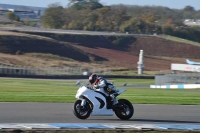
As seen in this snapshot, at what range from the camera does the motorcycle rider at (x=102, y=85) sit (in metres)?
15.0

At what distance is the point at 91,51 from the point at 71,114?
243 ft

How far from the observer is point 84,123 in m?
14.2

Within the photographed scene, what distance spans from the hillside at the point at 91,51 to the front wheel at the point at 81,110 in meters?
53.4

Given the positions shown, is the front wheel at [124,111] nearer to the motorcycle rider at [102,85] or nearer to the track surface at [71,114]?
the track surface at [71,114]

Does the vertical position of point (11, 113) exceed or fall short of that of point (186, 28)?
it falls short

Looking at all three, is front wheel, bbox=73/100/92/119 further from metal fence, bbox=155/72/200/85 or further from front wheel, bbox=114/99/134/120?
metal fence, bbox=155/72/200/85

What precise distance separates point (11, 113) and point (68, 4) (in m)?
146

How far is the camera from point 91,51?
90.4 m

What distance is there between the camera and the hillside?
7644cm

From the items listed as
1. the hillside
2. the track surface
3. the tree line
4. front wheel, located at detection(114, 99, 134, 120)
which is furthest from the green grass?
the tree line

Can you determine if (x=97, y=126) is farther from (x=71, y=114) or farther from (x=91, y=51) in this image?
(x=91, y=51)

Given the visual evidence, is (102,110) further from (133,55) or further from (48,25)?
(48,25)

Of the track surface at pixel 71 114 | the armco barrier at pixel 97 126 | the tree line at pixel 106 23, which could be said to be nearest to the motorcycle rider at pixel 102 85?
the track surface at pixel 71 114

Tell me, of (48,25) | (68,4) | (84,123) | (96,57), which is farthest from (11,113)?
(68,4)
